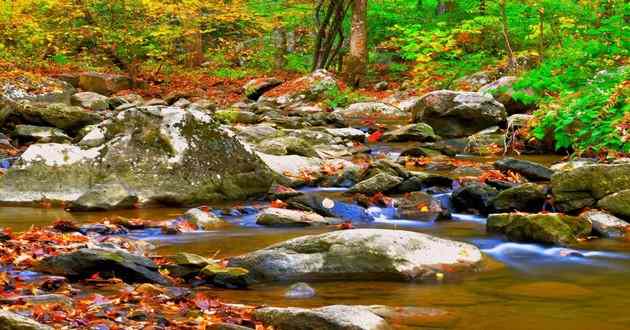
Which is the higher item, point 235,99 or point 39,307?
point 39,307

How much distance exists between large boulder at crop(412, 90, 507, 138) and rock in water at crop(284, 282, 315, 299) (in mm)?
10202

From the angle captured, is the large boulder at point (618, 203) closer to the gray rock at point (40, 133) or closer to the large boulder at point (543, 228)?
the large boulder at point (543, 228)

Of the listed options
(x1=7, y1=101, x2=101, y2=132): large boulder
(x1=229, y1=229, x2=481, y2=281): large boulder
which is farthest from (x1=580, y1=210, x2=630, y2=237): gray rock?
(x1=7, y1=101, x2=101, y2=132): large boulder

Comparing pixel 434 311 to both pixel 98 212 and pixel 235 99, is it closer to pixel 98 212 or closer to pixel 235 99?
pixel 98 212

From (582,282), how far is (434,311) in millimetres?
1460

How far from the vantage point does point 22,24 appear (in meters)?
19.5

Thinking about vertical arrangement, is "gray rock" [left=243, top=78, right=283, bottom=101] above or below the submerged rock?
below

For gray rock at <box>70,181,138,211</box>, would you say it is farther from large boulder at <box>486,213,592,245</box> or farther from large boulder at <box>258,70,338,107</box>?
large boulder at <box>258,70,338,107</box>

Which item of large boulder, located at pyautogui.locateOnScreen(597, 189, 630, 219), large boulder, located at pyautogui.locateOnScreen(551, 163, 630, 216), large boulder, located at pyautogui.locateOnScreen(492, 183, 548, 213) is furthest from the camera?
large boulder, located at pyautogui.locateOnScreen(492, 183, 548, 213)

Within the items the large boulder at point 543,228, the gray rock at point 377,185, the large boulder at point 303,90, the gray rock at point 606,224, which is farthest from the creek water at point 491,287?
the large boulder at point 303,90

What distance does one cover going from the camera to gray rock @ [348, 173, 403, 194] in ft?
28.2

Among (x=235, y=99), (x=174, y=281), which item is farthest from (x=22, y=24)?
(x=174, y=281)

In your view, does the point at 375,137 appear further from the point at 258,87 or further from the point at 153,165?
the point at 258,87

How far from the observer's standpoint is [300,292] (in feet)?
15.2
